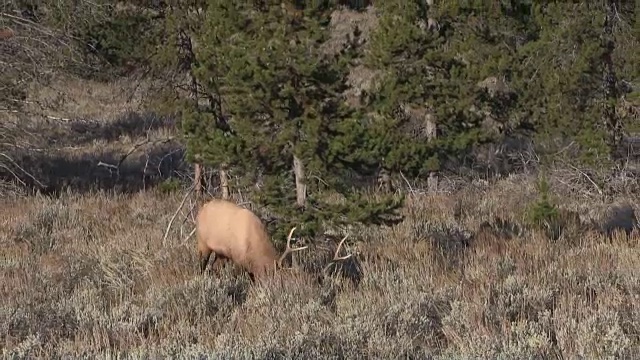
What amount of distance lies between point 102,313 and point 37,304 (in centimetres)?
73

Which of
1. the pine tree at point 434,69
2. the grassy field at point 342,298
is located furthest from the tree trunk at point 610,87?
the grassy field at point 342,298

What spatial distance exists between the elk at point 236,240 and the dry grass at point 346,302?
6.7 inches

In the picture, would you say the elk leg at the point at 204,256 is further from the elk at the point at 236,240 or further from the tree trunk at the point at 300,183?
the tree trunk at the point at 300,183

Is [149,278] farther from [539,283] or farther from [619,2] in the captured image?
[619,2]

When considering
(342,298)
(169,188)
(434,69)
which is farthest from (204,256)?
(434,69)

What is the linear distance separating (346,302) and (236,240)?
1884mm

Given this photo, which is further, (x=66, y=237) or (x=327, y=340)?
(x=66, y=237)

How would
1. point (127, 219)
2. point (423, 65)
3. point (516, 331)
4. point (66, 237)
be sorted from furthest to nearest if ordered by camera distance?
point (423, 65), point (127, 219), point (66, 237), point (516, 331)

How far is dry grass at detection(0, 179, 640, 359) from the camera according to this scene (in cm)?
485

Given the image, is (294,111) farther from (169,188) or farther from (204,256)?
(169,188)

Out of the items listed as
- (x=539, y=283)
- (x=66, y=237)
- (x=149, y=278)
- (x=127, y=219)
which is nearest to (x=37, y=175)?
(x=127, y=219)

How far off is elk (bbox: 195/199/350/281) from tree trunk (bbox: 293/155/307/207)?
100 cm

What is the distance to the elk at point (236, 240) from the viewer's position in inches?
282

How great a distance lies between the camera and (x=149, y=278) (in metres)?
7.35
